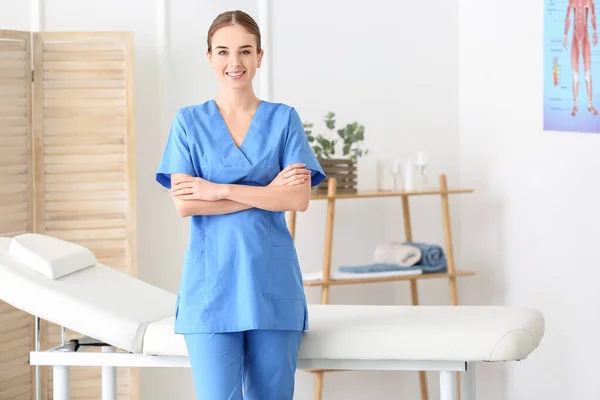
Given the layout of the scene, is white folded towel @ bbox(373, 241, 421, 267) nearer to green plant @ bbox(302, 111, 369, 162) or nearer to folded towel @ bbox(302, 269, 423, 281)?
folded towel @ bbox(302, 269, 423, 281)

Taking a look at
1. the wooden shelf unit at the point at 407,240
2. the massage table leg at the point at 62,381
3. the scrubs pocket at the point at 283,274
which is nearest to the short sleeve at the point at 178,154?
the scrubs pocket at the point at 283,274

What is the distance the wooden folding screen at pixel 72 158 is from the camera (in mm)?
3682

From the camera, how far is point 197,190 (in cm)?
215

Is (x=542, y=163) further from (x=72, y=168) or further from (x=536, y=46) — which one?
(x=72, y=168)

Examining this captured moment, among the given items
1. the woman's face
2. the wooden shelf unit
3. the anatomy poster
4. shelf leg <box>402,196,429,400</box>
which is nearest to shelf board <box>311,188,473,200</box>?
the wooden shelf unit

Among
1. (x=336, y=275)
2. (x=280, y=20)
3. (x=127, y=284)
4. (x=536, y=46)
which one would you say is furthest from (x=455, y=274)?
(x=127, y=284)

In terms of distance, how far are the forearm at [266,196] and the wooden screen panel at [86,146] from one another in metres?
1.69

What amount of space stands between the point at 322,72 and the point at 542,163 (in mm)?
1111

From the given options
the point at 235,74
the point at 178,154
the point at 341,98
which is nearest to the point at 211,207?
the point at 178,154

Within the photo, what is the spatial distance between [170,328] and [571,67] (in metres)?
1.73

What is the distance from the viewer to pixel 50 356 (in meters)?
2.49

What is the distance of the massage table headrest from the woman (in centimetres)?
52

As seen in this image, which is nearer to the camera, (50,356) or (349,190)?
(50,356)

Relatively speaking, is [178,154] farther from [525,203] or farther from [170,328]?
[525,203]
